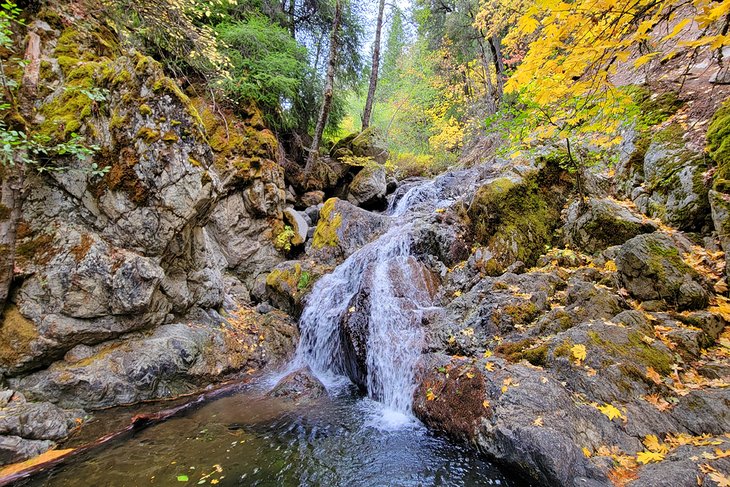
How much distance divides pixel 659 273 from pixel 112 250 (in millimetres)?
8513

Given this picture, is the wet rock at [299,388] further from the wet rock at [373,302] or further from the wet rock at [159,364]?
the wet rock at [159,364]

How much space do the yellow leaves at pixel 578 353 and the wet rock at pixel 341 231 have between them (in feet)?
21.4

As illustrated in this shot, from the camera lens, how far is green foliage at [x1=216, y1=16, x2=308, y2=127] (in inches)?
408

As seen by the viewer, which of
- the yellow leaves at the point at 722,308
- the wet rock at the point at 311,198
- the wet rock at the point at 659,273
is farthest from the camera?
the wet rock at the point at 311,198

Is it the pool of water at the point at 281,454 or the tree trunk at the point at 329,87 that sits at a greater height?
the tree trunk at the point at 329,87

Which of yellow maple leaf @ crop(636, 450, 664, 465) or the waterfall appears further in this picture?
the waterfall

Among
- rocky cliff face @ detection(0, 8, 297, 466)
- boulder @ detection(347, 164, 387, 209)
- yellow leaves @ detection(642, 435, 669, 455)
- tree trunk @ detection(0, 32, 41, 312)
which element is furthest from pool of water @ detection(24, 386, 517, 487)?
boulder @ detection(347, 164, 387, 209)

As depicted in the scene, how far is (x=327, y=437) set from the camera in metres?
4.77

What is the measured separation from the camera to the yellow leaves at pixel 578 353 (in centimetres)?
433

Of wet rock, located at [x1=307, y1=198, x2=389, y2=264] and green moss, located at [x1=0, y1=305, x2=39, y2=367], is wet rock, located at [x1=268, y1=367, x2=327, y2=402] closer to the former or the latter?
green moss, located at [x1=0, y1=305, x2=39, y2=367]

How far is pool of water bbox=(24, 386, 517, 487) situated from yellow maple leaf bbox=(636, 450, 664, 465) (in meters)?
1.28

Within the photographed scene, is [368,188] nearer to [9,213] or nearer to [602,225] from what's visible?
[602,225]

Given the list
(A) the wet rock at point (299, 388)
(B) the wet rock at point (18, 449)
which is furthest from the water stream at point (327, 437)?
(B) the wet rock at point (18, 449)

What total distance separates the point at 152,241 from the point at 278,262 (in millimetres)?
Result: 4753
